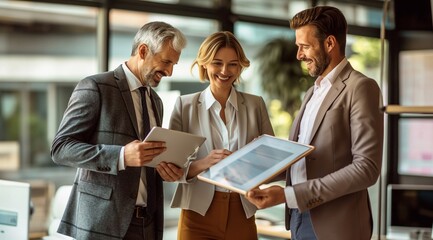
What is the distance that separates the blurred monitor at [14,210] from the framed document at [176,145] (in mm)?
621

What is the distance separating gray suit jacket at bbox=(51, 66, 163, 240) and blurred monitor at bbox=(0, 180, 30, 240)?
0.27 metres

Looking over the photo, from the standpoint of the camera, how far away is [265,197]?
2623 mm

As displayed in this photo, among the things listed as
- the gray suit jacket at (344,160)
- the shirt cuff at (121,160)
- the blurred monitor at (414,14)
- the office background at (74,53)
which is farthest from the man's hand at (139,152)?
the blurred monitor at (414,14)

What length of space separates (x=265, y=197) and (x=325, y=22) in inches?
29.3

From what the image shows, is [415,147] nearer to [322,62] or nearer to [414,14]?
[414,14]

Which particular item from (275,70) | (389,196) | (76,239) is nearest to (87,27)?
(275,70)

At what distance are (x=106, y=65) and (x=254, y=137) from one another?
1.97 meters

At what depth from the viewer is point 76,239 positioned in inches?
111

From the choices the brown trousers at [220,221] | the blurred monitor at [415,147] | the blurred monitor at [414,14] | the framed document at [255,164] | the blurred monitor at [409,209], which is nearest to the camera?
the framed document at [255,164]

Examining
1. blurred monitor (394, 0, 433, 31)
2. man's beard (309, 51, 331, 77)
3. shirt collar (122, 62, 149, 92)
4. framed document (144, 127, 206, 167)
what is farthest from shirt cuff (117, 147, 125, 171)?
blurred monitor (394, 0, 433, 31)

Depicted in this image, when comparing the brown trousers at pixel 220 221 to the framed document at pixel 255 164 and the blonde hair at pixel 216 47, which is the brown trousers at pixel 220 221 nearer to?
the framed document at pixel 255 164

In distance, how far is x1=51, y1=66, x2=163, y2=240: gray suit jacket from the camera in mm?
2721

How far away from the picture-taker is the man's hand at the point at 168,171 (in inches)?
114

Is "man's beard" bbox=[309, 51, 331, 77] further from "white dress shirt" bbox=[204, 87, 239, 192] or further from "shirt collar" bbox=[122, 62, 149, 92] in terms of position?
"shirt collar" bbox=[122, 62, 149, 92]
